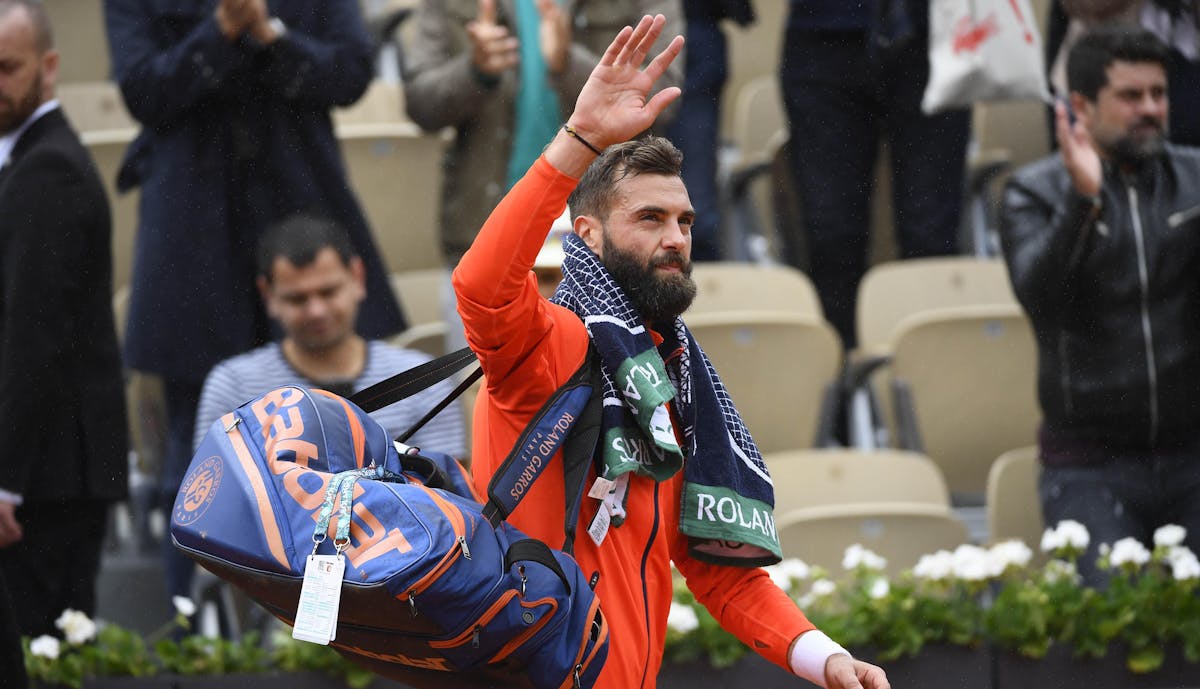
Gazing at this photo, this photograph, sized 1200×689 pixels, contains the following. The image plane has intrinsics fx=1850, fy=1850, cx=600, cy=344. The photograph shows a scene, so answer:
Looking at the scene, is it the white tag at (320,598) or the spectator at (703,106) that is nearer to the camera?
the white tag at (320,598)

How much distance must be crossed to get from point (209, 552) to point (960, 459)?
3681 millimetres

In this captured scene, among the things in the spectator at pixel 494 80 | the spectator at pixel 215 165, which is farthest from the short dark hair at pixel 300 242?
the spectator at pixel 494 80

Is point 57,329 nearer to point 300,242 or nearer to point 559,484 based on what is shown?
point 300,242

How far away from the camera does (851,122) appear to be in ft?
20.9

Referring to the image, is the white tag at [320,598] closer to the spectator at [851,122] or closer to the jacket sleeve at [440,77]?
the jacket sleeve at [440,77]

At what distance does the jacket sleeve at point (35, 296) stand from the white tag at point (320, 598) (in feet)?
7.10

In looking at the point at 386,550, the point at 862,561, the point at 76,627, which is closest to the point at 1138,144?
the point at 862,561

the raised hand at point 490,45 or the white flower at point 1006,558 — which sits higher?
the raised hand at point 490,45

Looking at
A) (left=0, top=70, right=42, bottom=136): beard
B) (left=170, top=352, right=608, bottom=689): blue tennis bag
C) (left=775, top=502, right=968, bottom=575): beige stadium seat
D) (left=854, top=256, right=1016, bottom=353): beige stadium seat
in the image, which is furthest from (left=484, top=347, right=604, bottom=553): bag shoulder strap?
(left=854, top=256, right=1016, bottom=353): beige stadium seat

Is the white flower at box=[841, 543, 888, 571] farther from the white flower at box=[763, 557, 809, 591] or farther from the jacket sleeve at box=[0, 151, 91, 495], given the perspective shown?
the jacket sleeve at box=[0, 151, 91, 495]

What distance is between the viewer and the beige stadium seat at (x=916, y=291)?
633 centimetres

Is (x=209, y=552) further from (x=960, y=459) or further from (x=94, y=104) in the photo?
(x=94, y=104)

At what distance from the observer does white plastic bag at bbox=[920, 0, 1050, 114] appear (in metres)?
5.71

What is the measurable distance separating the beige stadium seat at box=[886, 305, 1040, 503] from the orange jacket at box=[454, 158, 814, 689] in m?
2.57
